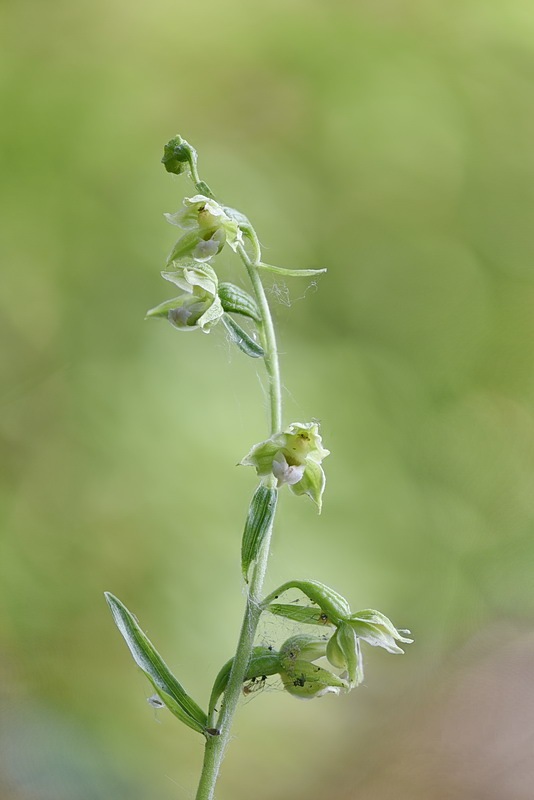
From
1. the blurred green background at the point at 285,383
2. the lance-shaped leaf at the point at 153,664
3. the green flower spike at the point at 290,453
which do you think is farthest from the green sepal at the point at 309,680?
the blurred green background at the point at 285,383

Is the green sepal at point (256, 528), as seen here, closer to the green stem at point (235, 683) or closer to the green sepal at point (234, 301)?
the green stem at point (235, 683)

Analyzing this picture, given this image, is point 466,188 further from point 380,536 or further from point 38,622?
point 38,622

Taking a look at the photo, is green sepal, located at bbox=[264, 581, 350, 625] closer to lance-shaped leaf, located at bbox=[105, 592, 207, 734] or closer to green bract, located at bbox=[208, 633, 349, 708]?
green bract, located at bbox=[208, 633, 349, 708]

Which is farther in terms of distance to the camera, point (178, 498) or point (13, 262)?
point (13, 262)

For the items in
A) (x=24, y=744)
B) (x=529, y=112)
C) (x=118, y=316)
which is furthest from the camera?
(x=529, y=112)

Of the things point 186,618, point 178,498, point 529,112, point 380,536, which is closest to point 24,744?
point 186,618

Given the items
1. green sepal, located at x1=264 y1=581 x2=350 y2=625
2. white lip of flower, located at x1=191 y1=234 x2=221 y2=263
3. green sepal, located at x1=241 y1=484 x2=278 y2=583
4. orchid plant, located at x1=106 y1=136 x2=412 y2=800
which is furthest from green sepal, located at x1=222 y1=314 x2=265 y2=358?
green sepal, located at x1=264 y1=581 x2=350 y2=625

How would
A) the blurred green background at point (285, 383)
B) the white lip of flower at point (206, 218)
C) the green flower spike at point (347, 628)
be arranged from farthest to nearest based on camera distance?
the blurred green background at point (285, 383) < the white lip of flower at point (206, 218) < the green flower spike at point (347, 628)
